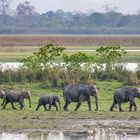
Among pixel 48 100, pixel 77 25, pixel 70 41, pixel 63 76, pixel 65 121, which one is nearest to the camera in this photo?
pixel 65 121

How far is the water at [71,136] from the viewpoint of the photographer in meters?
17.7

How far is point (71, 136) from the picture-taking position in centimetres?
1803

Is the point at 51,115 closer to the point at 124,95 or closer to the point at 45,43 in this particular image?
the point at 124,95

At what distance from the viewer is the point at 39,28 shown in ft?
479

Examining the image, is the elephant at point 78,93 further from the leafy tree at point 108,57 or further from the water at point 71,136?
the leafy tree at point 108,57

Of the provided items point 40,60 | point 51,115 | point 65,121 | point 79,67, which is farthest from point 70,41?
point 65,121

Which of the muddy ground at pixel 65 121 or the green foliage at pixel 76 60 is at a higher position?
the green foliage at pixel 76 60

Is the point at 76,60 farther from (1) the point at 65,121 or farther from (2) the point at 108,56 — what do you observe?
(1) the point at 65,121

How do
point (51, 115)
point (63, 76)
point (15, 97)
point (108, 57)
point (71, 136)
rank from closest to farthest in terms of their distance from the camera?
1. point (71, 136)
2. point (51, 115)
3. point (15, 97)
4. point (63, 76)
5. point (108, 57)

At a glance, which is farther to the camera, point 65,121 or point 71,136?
point 65,121

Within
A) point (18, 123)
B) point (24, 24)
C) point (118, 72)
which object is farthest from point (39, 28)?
point (18, 123)

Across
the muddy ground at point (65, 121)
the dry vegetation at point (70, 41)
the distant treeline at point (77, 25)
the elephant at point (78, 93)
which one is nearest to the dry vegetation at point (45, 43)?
the dry vegetation at point (70, 41)

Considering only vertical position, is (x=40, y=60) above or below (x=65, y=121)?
above

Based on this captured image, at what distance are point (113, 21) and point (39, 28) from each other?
15.7 metres
